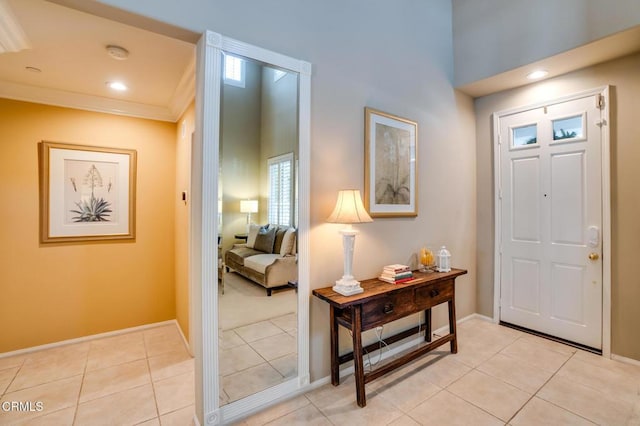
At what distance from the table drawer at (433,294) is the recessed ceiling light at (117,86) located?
330cm

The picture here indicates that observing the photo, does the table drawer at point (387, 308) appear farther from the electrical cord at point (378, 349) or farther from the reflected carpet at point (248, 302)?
the reflected carpet at point (248, 302)

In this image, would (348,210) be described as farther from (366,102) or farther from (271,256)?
(366,102)

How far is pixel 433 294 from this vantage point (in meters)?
2.54

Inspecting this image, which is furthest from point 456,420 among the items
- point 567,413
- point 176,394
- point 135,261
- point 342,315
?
point 135,261

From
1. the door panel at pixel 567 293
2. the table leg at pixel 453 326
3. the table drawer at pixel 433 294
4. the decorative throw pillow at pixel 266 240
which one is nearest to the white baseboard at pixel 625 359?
the door panel at pixel 567 293

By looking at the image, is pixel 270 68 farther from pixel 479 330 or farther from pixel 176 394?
pixel 479 330

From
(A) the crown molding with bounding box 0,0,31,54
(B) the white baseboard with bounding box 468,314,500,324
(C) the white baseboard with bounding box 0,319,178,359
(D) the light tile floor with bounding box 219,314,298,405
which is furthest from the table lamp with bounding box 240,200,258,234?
(B) the white baseboard with bounding box 468,314,500,324

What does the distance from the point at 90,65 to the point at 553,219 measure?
4.54m

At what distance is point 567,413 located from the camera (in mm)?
1877

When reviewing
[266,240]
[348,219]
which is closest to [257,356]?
[266,240]

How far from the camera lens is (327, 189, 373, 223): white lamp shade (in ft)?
6.71

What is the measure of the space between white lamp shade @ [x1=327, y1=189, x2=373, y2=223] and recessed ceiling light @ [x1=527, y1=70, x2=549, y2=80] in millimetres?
2416

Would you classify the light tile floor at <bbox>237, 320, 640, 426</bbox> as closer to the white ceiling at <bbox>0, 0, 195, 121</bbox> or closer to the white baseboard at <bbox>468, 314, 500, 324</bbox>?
the white baseboard at <bbox>468, 314, 500, 324</bbox>

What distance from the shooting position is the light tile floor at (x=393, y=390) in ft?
6.10
